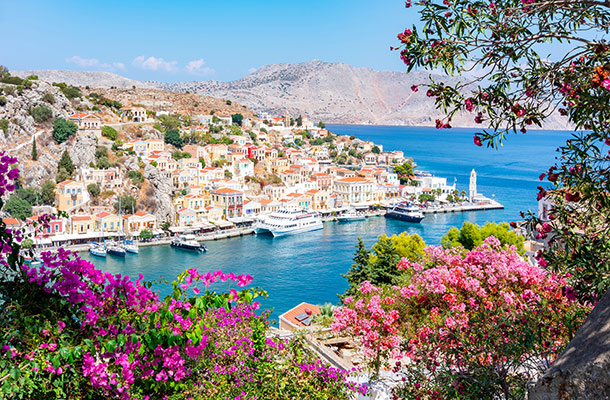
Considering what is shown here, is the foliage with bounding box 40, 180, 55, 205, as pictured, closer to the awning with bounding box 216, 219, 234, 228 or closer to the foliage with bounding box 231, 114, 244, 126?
the awning with bounding box 216, 219, 234, 228

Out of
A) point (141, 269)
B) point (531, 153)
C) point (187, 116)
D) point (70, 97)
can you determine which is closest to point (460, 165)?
point (531, 153)

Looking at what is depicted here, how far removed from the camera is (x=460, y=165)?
64.6m

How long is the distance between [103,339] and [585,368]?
2074 mm

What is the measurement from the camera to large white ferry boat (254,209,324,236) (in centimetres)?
3322

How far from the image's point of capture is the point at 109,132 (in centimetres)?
4041

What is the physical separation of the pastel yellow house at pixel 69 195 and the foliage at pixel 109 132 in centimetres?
933

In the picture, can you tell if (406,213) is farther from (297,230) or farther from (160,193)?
(160,193)

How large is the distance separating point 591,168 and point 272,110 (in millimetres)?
160161

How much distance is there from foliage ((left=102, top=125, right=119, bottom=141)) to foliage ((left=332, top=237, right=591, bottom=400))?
38.1 metres

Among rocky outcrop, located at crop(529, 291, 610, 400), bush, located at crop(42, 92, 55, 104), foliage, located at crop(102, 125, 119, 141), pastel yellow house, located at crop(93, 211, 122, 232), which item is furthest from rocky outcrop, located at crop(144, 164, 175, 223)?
rocky outcrop, located at crop(529, 291, 610, 400)

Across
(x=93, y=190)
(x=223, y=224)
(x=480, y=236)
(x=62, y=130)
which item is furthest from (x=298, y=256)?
(x=62, y=130)

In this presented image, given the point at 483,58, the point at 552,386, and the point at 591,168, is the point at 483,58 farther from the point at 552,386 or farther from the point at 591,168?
the point at 552,386

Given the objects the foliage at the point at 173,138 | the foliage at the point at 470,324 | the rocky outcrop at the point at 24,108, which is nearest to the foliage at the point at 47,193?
the rocky outcrop at the point at 24,108

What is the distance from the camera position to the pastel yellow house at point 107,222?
98.6ft
